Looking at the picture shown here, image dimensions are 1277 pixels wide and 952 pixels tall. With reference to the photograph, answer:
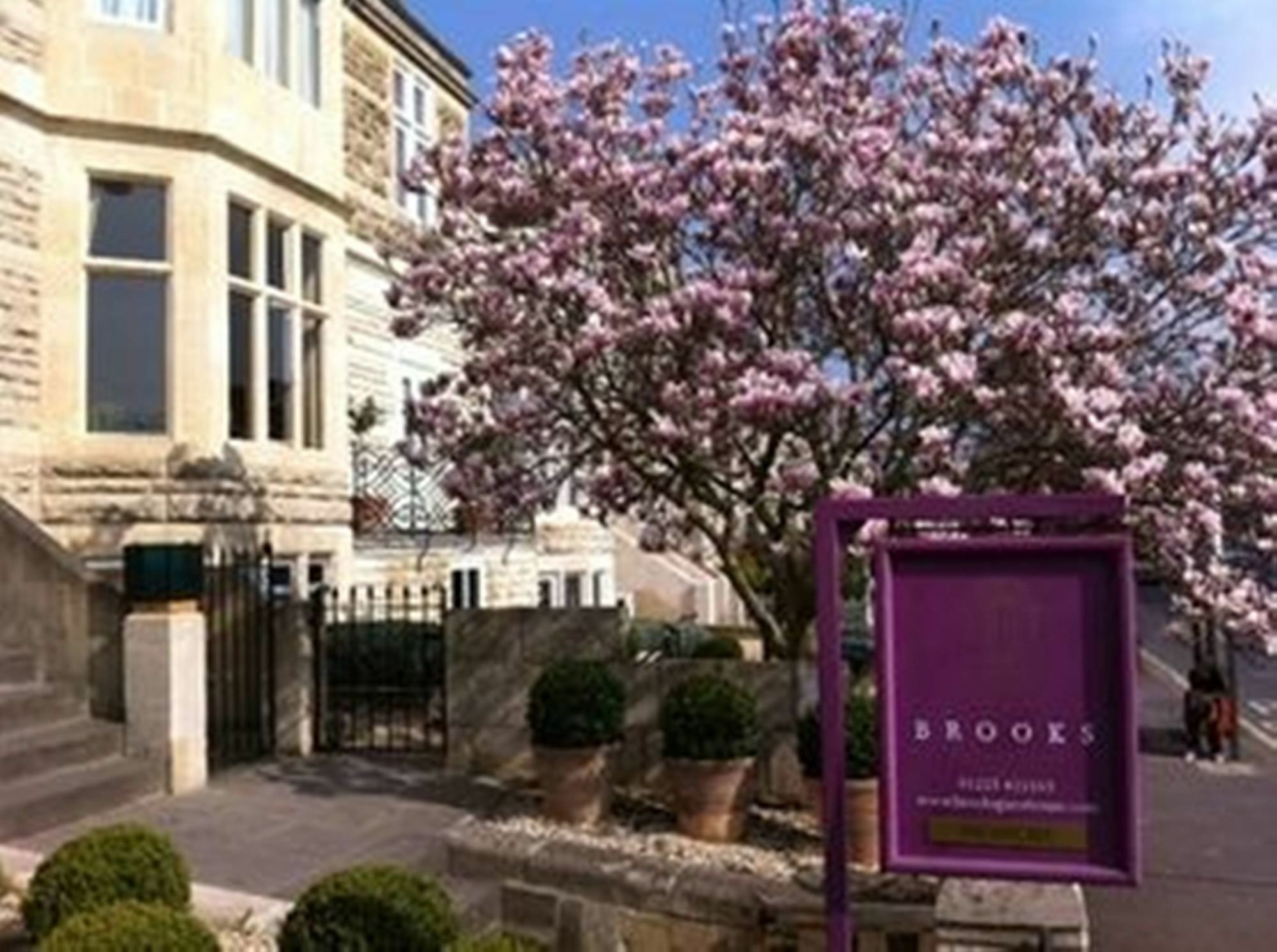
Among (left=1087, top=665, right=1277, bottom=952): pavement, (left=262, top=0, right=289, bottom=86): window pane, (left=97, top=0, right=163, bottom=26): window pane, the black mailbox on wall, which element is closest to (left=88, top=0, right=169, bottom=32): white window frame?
(left=97, top=0, right=163, bottom=26): window pane

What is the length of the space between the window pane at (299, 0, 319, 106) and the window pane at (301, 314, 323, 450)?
7.95 feet

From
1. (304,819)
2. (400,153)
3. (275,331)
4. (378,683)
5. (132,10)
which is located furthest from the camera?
(400,153)

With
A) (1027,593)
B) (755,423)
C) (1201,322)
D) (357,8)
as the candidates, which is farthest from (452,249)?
(357,8)

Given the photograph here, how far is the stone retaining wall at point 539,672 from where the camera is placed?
11984 mm

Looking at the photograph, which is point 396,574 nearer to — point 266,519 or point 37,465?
point 266,519

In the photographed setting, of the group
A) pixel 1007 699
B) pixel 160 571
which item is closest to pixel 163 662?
pixel 160 571

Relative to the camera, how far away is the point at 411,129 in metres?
A: 24.4

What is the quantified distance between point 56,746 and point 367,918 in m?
5.11

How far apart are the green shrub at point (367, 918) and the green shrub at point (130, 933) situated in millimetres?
598

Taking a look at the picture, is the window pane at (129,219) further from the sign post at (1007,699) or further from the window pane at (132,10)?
the sign post at (1007,699)

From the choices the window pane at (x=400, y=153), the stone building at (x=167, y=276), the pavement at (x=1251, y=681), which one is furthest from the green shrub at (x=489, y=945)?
the window pane at (x=400, y=153)

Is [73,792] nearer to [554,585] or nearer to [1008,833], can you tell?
[1008,833]

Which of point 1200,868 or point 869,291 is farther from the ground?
point 869,291

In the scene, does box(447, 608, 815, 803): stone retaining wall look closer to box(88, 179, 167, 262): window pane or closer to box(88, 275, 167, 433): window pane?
box(88, 275, 167, 433): window pane
